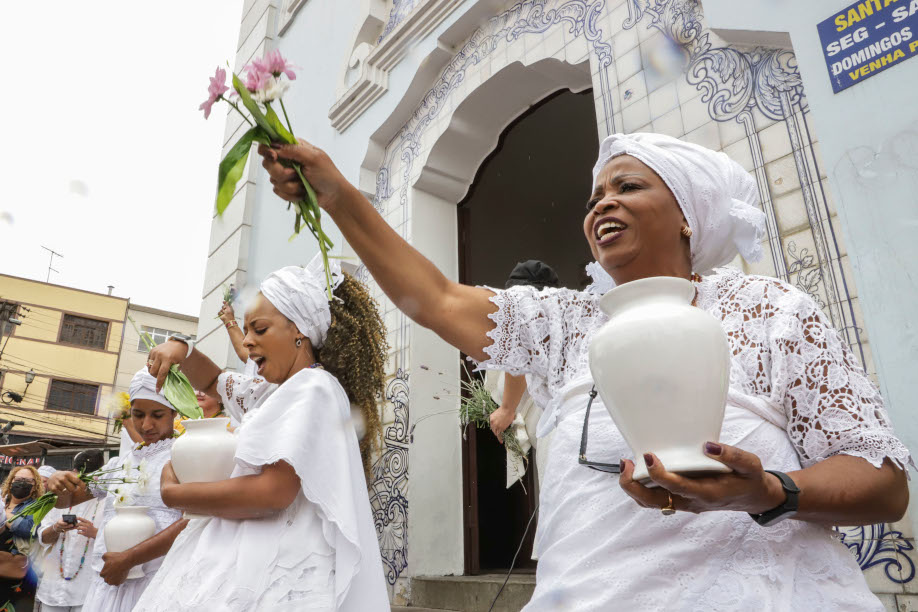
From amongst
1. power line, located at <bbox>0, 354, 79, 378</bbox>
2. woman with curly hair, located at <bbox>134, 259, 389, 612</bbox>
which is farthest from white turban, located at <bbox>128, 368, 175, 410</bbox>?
power line, located at <bbox>0, 354, 79, 378</bbox>

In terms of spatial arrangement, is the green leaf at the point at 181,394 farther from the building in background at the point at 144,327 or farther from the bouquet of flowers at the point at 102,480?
the building in background at the point at 144,327

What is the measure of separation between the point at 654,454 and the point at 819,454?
361 mm

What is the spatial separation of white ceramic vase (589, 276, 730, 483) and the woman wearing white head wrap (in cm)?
227

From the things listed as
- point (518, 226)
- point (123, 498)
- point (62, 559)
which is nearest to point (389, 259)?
point (123, 498)

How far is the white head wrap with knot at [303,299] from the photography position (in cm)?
217

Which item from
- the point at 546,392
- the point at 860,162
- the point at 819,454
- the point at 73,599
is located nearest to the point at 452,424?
the point at 73,599

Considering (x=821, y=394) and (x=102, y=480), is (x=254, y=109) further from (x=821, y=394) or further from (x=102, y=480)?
(x=102, y=480)

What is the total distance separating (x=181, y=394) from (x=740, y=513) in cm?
209

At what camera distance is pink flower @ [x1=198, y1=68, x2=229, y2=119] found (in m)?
1.24

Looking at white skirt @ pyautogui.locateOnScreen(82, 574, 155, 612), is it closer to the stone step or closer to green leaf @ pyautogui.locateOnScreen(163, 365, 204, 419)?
green leaf @ pyautogui.locateOnScreen(163, 365, 204, 419)

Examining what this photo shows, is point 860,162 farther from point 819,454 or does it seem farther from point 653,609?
point 653,609

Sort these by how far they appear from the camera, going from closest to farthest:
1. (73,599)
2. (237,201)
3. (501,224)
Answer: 1. (73,599)
2. (237,201)
3. (501,224)

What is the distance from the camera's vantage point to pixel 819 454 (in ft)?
3.34

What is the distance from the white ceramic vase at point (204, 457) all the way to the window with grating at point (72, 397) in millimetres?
28688
